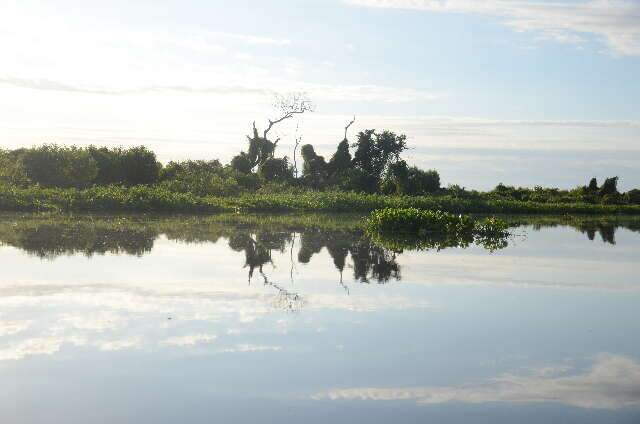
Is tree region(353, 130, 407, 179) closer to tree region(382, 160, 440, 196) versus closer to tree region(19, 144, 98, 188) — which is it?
tree region(382, 160, 440, 196)

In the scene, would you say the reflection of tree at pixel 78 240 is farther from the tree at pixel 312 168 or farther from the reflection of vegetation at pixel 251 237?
the tree at pixel 312 168

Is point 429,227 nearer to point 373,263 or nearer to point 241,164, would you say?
point 373,263

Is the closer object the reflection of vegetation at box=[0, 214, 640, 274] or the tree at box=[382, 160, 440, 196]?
the reflection of vegetation at box=[0, 214, 640, 274]

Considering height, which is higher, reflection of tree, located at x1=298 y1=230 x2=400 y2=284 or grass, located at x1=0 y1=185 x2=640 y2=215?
grass, located at x1=0 y1=185 x2=640 y2=215

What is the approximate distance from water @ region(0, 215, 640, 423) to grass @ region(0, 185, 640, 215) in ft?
42.0

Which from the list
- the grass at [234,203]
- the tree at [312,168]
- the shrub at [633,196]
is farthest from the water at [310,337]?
the shrub at [633,196]

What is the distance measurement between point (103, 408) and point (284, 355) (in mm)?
2367

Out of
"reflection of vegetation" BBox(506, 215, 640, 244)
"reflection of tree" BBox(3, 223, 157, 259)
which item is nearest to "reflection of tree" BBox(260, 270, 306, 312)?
"reflection of tree" BBox(3, 223, 157, 259)

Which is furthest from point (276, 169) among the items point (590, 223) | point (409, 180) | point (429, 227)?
point (429, 227)

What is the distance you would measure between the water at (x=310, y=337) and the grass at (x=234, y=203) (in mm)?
12811

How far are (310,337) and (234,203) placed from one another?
1050 inches

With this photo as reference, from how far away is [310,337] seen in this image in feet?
31.5

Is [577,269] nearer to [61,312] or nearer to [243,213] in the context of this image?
[61,312]

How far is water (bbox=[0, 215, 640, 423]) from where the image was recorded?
6977 mm
